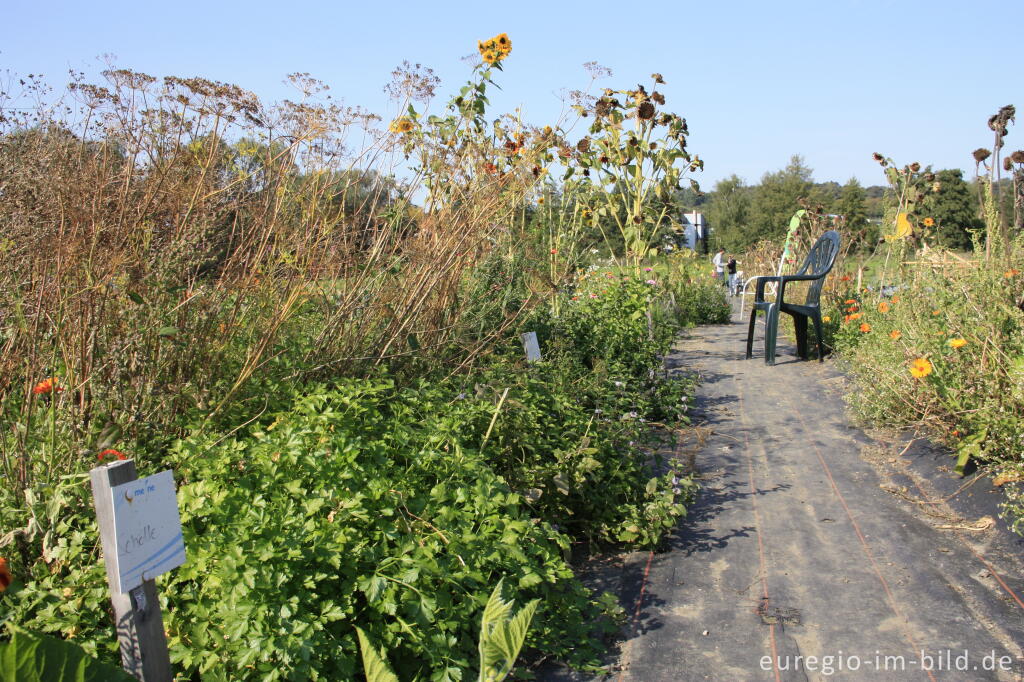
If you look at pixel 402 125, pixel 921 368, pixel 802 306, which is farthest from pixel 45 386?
pixel 802 306

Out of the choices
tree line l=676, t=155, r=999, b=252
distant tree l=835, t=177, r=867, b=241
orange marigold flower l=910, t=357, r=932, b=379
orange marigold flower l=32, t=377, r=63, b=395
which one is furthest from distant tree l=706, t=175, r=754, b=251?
orange marigold flower l=32, t=377, r=63, b=395

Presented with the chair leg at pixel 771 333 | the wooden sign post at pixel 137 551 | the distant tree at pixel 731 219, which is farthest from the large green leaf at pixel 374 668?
the distant tree at pixel 731 219

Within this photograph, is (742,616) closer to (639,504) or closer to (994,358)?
(639,504)

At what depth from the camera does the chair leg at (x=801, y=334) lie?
7.09 meters

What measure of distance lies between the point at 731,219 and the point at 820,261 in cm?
4089

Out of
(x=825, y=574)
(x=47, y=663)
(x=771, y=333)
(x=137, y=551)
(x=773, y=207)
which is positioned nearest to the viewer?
(x=47, y=663)

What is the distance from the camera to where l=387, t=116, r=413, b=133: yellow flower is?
3.70m

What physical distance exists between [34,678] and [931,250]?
5.46 m

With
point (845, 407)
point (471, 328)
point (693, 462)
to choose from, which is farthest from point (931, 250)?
point (471, 328)

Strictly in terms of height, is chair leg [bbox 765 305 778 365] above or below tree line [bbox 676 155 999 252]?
below

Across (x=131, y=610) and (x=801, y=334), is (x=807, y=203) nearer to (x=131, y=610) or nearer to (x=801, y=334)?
(x=801, y=334)

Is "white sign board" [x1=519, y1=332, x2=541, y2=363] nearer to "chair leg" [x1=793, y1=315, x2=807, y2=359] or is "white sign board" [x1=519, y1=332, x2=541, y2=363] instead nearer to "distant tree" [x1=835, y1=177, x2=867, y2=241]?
"chair leg" [x1=793, y1=315, x2=807, y2=359]

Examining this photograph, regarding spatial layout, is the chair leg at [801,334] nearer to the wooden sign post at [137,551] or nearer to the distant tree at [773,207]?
the wooden sign post at [137,551]

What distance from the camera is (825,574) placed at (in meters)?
2.89
